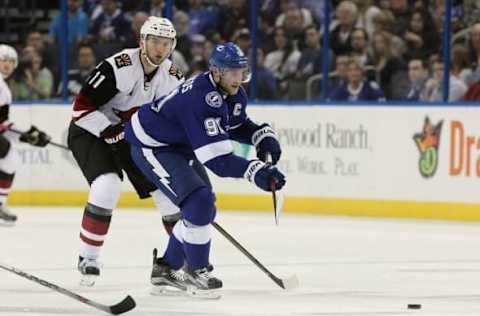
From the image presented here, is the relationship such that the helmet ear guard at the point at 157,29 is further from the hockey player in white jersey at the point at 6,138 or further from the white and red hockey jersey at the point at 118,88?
the hockey player in white jersey at the point at 6,138

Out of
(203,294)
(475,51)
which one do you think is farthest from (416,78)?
(203,294)

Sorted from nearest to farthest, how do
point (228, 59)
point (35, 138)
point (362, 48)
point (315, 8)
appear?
1. point (228, 59)
2. point (35, 138)
3. point (362, 48)
4. point (315, 8)

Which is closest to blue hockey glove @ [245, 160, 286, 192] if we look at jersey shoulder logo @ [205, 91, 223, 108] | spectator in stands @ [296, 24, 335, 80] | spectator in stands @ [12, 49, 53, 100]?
jersey shoulder logo @ [205, 91, 223, 108]

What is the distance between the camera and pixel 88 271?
6.30 metres

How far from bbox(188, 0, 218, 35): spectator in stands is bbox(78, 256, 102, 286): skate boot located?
205 inches

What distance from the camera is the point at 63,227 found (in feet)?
30.9

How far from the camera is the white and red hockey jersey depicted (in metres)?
6.34

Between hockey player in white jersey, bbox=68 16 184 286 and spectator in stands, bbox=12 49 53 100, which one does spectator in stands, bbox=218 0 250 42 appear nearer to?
spectator in stands, bbox=12 49 53 100

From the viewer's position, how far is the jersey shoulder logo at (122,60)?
635 centimetres

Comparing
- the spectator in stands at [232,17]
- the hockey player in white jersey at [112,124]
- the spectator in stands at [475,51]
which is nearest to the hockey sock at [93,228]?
the hockey player in white jersey at [112,124]

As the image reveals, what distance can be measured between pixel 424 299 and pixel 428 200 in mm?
4051

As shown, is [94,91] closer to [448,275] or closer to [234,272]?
[234,272]

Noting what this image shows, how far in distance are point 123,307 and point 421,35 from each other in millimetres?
5320

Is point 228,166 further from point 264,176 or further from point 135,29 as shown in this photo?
point 135,29
